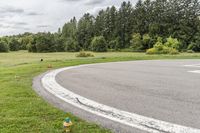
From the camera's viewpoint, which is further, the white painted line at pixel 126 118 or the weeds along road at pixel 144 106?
the weeds along road at pixel 144 106

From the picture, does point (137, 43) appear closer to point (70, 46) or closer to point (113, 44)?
point (113, 44)

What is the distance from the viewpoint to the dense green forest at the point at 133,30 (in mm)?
55062

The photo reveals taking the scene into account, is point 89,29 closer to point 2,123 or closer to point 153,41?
point 153,41

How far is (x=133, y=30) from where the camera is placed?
6394cm

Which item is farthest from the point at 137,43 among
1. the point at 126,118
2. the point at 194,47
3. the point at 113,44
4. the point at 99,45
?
the point at 126,118

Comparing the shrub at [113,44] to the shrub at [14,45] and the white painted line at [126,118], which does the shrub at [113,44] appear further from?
the white painted line at [126,118]

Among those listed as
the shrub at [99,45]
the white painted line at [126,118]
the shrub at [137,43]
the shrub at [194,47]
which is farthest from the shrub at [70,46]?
the white painted line at [126,118]

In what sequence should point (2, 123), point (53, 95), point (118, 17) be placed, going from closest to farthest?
point (2, 123) < point (53, 95) < point (118, 17)

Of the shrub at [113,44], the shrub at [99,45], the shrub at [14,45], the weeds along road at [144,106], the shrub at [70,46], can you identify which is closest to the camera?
the weeds along road at [144,106]

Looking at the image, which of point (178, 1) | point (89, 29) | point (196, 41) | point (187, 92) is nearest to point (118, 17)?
point (89, 29)

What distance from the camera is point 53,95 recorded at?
5.72 metres

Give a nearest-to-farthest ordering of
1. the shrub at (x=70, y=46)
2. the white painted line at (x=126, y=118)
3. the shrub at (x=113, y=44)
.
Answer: the white painted line at (x=126, y=118)
the shrub at (x=70, y=46)
the shrub at (x=113, y=44)

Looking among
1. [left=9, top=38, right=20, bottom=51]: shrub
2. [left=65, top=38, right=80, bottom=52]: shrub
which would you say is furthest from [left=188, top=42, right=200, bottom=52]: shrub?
[left=9, top=38, right=20, bottom=51]: shrub

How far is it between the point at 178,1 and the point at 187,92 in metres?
60.4
